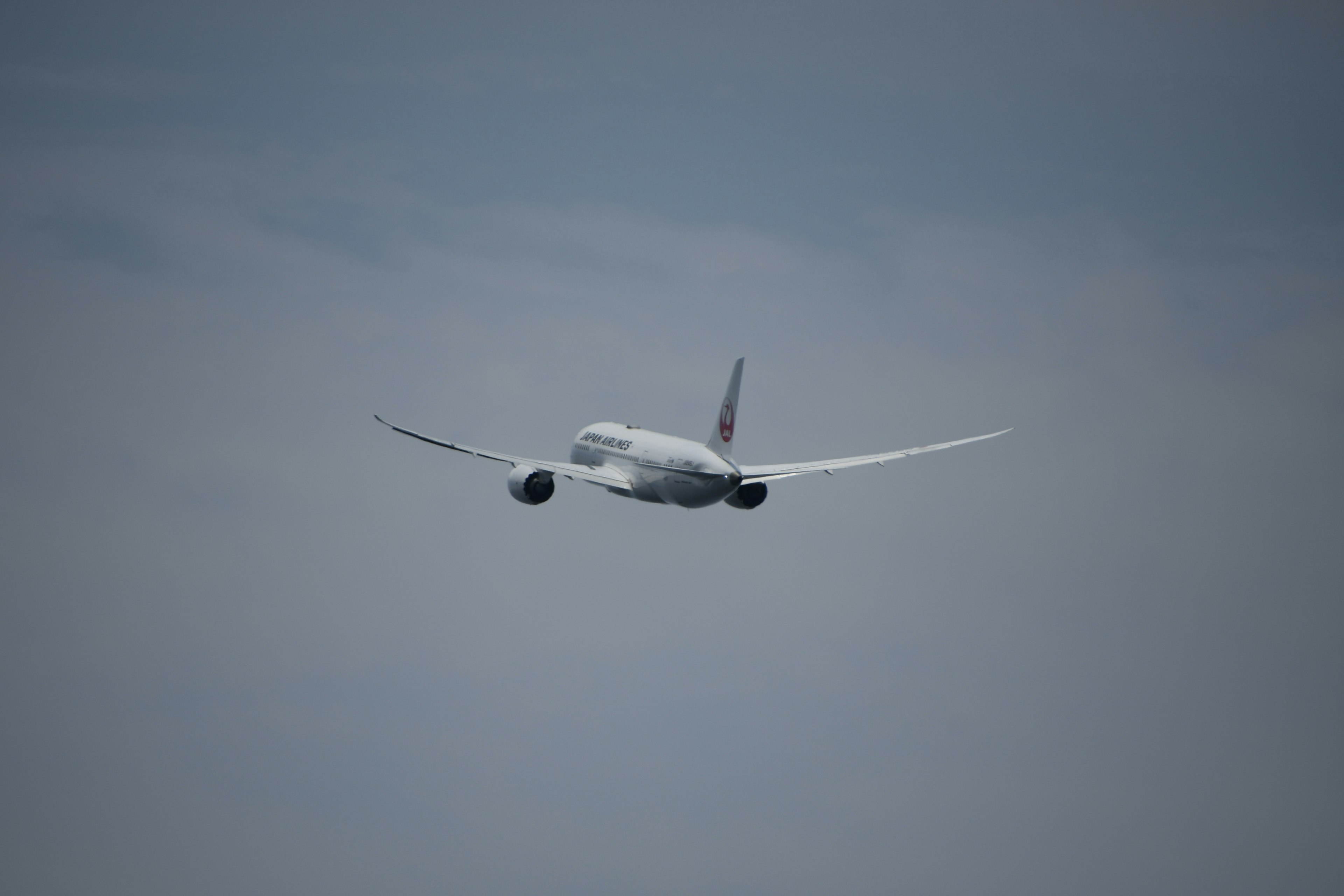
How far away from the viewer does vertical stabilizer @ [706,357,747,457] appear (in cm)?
5853

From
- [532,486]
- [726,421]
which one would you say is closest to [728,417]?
[726,421]

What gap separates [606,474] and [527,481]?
4682 millimetres

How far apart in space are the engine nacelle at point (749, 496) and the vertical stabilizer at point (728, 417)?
101 inches

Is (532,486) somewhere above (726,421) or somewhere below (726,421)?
below

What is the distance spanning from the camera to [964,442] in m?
63.5

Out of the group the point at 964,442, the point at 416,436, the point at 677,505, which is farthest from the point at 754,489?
the point at 416,436

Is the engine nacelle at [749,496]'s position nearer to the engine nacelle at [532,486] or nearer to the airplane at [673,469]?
the airplane at [673,469]

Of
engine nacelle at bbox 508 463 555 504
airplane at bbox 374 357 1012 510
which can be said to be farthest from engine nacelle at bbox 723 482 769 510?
engine nacelle at bbox 508 463 555 504

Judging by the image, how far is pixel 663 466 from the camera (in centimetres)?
5934

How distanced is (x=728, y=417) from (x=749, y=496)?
5104 millimetres

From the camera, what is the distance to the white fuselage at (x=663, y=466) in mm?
56656

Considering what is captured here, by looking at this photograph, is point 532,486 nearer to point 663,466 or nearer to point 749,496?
point 663,466

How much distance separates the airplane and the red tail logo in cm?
4

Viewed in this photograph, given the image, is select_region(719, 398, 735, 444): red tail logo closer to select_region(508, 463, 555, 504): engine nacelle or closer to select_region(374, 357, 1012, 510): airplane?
select_region(374, 357, 1012, 510): airplane
